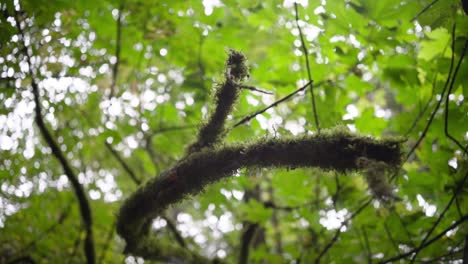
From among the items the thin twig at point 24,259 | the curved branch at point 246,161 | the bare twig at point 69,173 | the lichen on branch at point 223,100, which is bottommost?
the curved branch at point 246,161

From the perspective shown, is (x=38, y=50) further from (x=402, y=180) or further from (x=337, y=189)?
(x=402, y=180)

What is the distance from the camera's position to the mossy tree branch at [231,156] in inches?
Answer: 55.1

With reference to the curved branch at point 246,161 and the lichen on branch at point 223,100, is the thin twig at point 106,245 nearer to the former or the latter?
the curved branch at point 246,161

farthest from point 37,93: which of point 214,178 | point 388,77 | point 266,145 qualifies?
point 388,77

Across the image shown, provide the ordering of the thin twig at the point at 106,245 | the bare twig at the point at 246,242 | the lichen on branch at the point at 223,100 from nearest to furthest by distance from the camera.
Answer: the lichen on branch at the point at 223,100 → the thin twig at the point at 106,245 → the bare twig at the point at 246,242

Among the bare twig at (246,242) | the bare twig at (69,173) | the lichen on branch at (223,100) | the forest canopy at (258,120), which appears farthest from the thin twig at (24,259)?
the lichen on branch at (223,100)

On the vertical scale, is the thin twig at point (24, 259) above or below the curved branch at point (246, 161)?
above

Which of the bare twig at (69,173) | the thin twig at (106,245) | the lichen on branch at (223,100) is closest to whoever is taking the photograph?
the lichen on branch at (223,100)

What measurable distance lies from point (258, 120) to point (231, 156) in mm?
1056

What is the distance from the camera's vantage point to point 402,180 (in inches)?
90.6

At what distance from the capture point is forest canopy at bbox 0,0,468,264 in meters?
1.64

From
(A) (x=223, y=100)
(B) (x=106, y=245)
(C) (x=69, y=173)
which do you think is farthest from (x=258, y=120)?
(B) (x=106, y=245)

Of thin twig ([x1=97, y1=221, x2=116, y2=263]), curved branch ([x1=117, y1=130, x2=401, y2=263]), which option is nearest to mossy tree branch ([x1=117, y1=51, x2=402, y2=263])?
curved branch ([x1=117, y1=130, x2=401, y2=263])

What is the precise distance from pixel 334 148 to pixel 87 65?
6.33 ft
